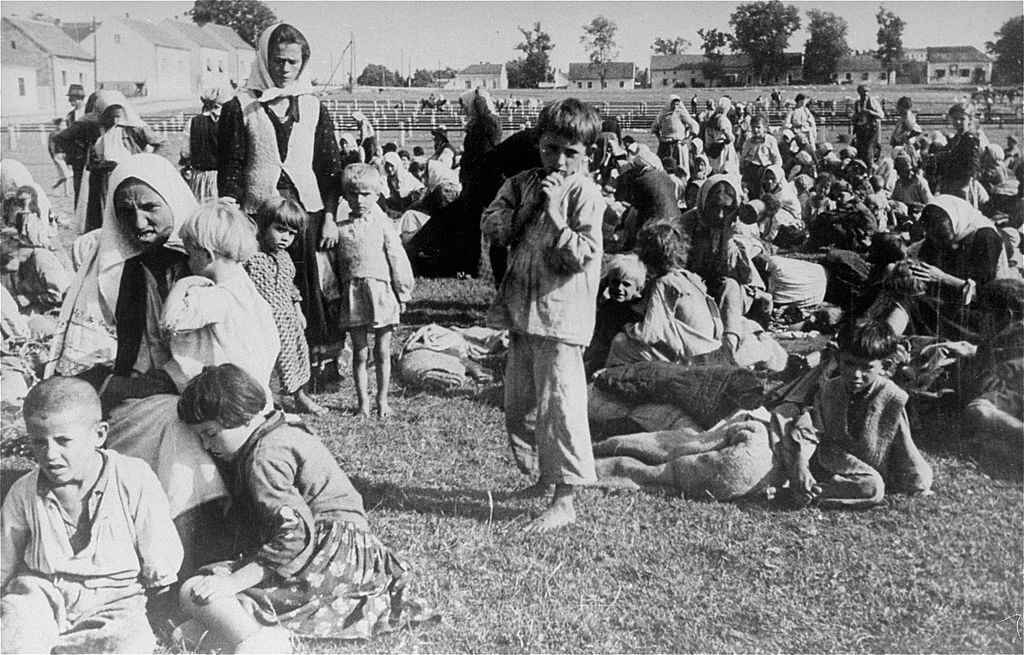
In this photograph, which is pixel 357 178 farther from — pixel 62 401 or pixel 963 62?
pixel 963 62

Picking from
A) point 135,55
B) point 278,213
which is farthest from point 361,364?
point 135,55

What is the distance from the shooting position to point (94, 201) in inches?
301

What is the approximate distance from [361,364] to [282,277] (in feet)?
3.07

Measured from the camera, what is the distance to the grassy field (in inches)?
152

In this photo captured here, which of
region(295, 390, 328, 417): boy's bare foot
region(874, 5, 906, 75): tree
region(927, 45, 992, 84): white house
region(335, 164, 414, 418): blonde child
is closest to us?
region(874, 5, 906, 75): tree

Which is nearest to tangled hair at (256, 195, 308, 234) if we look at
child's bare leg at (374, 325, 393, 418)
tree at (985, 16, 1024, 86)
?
child's bare leg at (374, 325, 393, 418)

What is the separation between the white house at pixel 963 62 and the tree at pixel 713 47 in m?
1.52

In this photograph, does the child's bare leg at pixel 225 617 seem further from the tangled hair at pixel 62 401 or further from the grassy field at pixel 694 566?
the tangled hair at pixel 62 401

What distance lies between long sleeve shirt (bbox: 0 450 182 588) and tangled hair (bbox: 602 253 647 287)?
3.47m

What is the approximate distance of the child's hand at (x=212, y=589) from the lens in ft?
11.6

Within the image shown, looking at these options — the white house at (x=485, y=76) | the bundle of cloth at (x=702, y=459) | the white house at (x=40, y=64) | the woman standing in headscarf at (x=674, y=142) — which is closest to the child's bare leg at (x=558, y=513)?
the bundle of cloth at (x=702, y=459)

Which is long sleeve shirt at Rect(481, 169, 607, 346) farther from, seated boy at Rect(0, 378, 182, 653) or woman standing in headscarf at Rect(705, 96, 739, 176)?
woman standing in headscarf at Rect(705, 96, 739, 176)

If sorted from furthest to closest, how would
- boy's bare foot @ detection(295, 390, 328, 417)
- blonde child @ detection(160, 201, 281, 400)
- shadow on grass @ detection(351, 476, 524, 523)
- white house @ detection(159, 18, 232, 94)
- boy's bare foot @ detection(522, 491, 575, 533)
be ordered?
white house @ detection(159, 18, 232, 94), boy's bare foot @ detection(295, 390, 328, 417), shadow on grass @ detection(351, 476, 524, 523), boy's bare foot @ detection(522, 491, 575, 533), blonde child @ detection(160, 201, 281, 400)

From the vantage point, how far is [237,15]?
736cm
